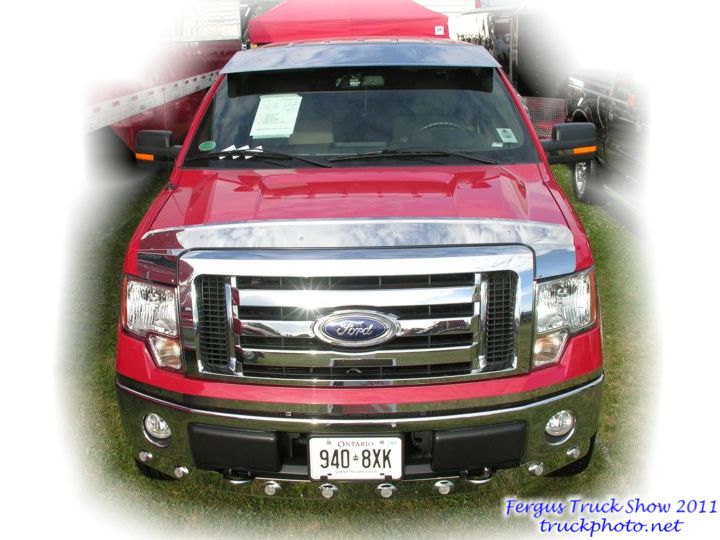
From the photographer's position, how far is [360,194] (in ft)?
9.22

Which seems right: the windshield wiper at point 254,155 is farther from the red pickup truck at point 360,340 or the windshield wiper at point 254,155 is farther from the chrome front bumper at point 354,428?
the chrome front bumper at point 354,428

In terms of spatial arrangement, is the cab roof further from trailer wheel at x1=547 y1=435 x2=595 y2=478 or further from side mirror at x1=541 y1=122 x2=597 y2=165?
trailer wheel at x1=547 y1=435 x2=595 y2=478

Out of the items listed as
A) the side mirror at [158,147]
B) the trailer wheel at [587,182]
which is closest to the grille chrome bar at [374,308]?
the side mirror at [158,147]

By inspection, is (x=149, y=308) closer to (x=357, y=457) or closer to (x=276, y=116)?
(x=357, y=457)

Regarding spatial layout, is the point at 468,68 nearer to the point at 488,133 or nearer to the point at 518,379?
the point at 488,133

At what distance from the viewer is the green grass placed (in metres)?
3.00

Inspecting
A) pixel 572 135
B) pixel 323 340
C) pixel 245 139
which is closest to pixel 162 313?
pixel 323 340

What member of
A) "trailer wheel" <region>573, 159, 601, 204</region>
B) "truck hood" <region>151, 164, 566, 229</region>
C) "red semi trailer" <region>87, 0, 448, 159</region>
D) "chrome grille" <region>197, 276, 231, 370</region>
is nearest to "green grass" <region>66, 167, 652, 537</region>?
"chrome grille" <region>197, 276, 231, 370</region>

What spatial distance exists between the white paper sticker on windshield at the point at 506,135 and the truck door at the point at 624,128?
341 centimetres

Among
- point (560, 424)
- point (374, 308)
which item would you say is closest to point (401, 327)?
point (374, 308)

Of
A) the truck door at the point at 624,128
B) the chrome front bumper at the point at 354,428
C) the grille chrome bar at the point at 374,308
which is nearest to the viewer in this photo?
the grille chrome bar at the point at 374,308

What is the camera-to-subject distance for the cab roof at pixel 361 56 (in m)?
3.79

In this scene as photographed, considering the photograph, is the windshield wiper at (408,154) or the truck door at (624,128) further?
the truck door at (624,128)

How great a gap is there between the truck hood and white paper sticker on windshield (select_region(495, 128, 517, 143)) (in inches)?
11.0
